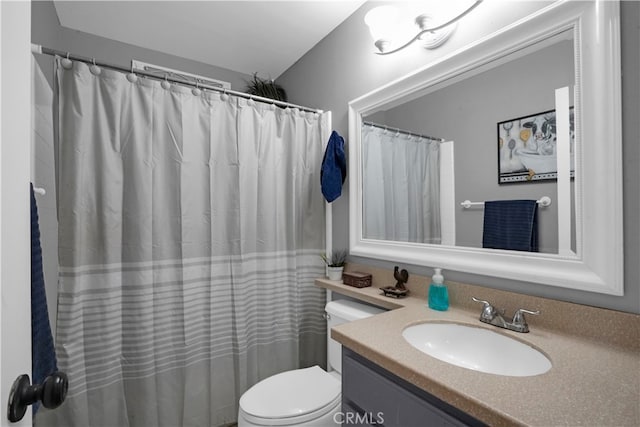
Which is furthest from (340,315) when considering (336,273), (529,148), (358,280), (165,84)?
(165,84)

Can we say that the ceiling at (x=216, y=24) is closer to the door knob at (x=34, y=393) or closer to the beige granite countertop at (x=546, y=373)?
Result: the beige granite countertop at (x=546, y=373)

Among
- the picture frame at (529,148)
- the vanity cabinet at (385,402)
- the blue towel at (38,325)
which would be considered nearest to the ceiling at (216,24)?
the picture frame at (529,148)

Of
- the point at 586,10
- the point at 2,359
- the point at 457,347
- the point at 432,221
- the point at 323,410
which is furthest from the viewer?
the point at 432,221

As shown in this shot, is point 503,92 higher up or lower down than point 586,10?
lower down

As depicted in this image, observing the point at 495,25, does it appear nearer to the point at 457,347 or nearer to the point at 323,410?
the point at 457,347

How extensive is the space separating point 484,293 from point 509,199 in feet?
1.26

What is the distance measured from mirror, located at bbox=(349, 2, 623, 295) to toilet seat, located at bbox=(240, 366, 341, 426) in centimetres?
71

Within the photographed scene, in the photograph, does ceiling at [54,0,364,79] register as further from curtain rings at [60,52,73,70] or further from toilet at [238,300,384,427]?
toilet at [238,300,384,427]

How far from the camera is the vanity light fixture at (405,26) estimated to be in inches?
50.1

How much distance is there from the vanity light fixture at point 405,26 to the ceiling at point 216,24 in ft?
1.32

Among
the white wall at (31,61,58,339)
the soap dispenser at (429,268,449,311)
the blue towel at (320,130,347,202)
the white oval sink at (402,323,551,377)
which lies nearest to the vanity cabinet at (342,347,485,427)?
the white oval sink at (402,323,551,377)

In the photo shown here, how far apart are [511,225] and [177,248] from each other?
5.12ft

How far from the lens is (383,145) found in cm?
169

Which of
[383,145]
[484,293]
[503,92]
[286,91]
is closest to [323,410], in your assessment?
[484,293]
